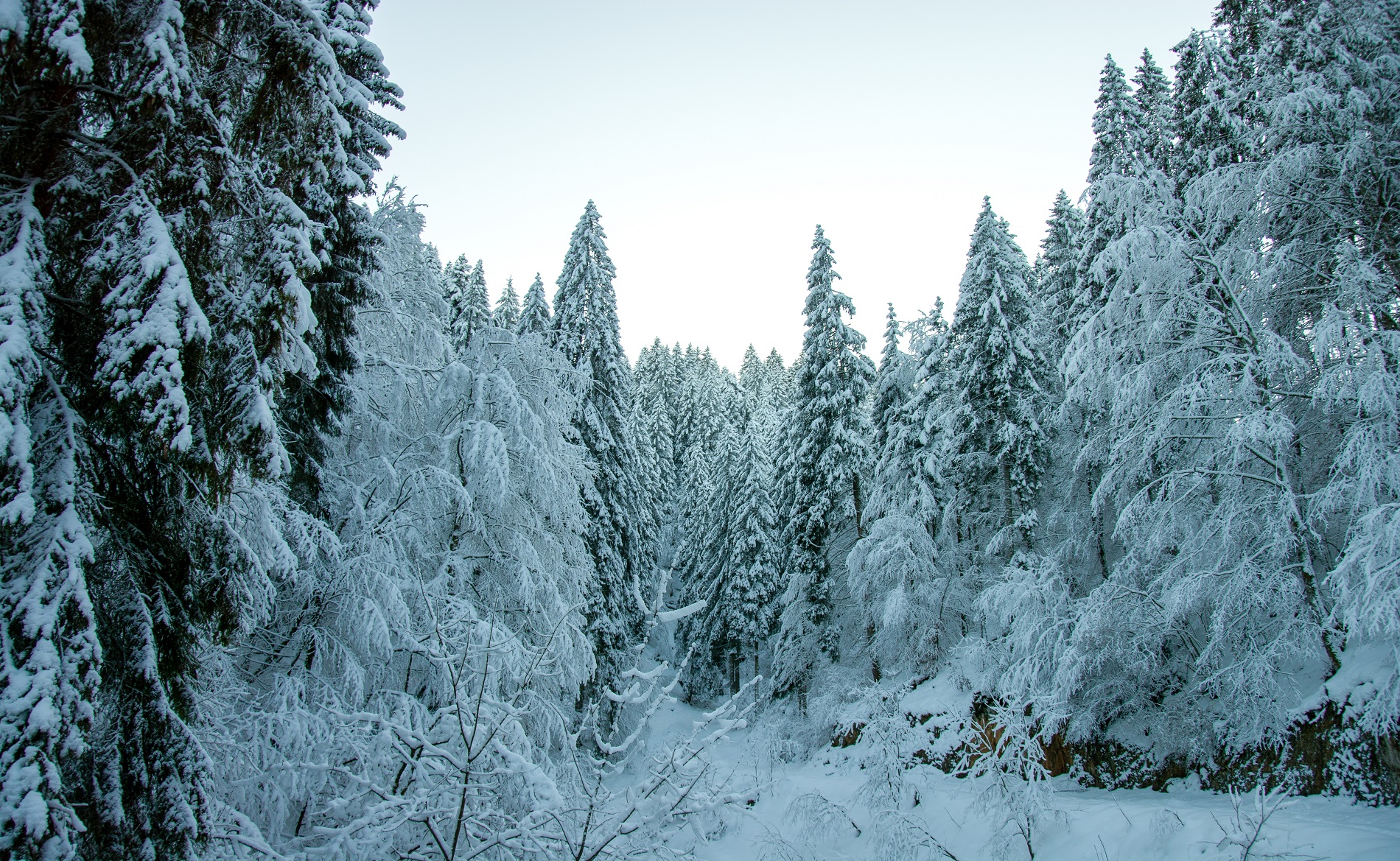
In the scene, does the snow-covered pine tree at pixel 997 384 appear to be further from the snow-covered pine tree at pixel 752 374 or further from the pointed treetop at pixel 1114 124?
the snow-covered pine tree at pixel 752 374

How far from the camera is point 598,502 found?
17.7 m

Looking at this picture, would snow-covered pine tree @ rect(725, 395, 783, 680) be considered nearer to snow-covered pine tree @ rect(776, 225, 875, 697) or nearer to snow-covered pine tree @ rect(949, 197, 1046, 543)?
snow-covered pine tree @ rect(776, 225, 875, 697)

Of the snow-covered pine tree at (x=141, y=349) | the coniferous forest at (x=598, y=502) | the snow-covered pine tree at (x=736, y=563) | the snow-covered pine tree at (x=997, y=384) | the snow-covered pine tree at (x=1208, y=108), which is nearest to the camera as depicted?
the snow-covered pine tree at (x=141, y=349)

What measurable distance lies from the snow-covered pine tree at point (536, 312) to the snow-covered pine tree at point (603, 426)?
458mm

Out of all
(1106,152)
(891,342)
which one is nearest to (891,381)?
(891,342)

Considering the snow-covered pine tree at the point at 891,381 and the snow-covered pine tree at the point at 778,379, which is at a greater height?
the snow-covered pine tree at the point at 778,379

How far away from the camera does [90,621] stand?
306 cm

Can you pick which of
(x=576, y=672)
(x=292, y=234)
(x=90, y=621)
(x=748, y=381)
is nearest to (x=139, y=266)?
(x=292, y=234)

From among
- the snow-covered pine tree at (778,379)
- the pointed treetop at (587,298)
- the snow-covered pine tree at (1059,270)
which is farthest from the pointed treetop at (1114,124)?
the snow-covered pine tree at (778,379)

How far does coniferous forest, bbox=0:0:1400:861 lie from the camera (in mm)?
3365

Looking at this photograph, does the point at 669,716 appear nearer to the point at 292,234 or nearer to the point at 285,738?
the point at 285,738

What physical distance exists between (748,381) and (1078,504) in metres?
49.8

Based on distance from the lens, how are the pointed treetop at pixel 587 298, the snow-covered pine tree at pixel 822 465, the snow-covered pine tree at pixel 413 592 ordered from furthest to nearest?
1. the snow-covered pine tree at pixel 822 465
2. the pointed treetop at pixel 587 298
3. the snow-covered pine tree at pixel 413 592

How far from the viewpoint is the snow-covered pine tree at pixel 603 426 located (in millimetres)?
18734
